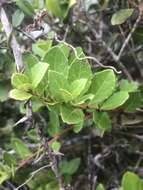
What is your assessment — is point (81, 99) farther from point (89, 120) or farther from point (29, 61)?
point (89, 120)

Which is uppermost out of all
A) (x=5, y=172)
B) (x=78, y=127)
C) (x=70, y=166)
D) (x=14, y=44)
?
(x=14, y=44)

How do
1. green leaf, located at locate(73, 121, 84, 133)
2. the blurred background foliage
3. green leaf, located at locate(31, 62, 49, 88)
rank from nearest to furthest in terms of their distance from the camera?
1. green leaf, located at locate(31, 62, 49, 88)
2. green leaf, located at locate(73, 121, 84, 133)
3. the blurred background foliage

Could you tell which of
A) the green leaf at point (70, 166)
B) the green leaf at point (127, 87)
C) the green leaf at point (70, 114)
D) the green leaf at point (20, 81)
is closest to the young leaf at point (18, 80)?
the green leaf at point (20, 81)

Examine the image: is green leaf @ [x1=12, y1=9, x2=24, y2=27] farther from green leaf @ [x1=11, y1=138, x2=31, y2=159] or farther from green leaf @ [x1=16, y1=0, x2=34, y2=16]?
green leaf @ [x1=11, y1=138, x2=31, y2=159]

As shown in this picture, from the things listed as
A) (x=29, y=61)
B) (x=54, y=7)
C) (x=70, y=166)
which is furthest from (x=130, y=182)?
(x=54, y=7)

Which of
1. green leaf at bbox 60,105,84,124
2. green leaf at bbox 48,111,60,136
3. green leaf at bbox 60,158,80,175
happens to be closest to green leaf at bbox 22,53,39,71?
green leaf at bbox 60,105,84,124

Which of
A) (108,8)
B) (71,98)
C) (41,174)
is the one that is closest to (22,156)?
(41,174)

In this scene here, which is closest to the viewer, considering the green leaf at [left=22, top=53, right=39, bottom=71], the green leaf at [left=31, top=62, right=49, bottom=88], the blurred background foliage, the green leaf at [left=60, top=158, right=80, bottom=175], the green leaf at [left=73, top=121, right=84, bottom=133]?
the green leaf at [left=31, top=62, right=49, bottom=88]
